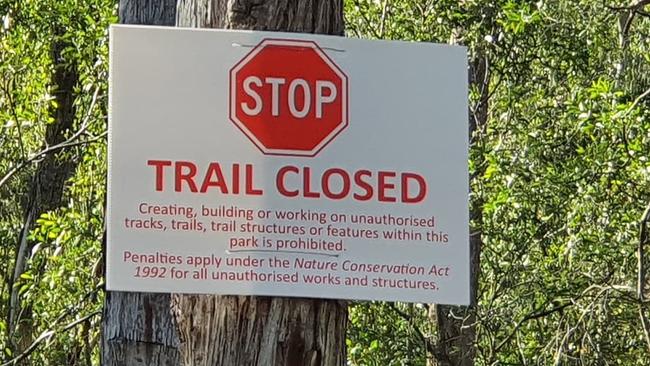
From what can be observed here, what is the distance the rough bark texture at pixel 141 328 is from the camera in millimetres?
4289

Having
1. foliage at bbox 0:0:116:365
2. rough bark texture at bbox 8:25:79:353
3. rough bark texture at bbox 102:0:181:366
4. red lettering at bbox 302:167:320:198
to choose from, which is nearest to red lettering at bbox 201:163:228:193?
red lettering at bbox 302:167:320:198

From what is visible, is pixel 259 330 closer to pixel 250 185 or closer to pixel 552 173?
pixel 250 185

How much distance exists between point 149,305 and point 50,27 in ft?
13.6

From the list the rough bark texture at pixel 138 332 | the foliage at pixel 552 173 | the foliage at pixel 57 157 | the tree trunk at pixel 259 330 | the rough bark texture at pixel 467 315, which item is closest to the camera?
the tree trunk at pixel 259 330

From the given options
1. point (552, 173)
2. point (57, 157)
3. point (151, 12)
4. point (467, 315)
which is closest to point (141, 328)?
point (151, 12)

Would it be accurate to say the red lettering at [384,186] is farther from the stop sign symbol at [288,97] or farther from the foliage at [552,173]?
the foliage at [552,173]

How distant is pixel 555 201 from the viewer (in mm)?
7047

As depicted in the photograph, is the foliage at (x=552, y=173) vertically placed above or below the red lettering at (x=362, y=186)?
above

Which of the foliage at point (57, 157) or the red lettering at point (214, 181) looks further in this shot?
the foliage at point (57, 157)

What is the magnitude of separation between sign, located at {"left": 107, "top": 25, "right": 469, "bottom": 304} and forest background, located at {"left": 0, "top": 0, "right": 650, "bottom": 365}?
4.51 meters

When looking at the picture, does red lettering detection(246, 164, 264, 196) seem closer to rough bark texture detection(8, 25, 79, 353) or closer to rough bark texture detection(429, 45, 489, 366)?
rough bark texture detection(429, 45, 489, 366)

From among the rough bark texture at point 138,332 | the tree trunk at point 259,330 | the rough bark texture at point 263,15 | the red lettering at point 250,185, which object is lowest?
the tree trunk at point 259,330

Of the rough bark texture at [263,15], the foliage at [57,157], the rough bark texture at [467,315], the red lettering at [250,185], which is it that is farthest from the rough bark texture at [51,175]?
the red lettering at [250,185]

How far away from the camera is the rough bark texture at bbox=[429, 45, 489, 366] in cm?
Answer: 830
